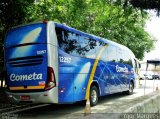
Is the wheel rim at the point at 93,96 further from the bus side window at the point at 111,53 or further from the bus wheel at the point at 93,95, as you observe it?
the bus side window at the point at 111,53

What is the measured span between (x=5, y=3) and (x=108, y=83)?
A: 6.04 meters

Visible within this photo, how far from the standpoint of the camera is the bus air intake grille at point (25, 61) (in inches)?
449

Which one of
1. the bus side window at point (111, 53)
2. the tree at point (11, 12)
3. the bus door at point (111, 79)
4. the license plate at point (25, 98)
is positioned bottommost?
the license plate at point (25, 98)

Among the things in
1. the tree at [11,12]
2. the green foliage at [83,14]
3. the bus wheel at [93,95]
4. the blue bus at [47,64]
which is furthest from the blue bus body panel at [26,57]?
the bus wheel at [93,95]

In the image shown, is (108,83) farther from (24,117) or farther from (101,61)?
(24,117)

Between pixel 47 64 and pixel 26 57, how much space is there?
3.05ft

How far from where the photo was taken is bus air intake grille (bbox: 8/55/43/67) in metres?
11.4

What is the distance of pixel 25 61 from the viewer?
459 inches

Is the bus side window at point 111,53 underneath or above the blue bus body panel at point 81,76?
above

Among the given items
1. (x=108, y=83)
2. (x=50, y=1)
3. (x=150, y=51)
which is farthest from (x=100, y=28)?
(x=150, y=51)

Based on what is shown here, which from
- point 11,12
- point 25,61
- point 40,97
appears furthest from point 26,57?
point 11,12

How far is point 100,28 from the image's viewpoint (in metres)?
24.5

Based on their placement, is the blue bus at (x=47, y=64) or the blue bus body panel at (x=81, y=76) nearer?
the blue bus at (x=47, y=64)

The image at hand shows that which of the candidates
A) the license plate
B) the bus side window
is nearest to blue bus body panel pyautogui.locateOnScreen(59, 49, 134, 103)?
the bus side window
